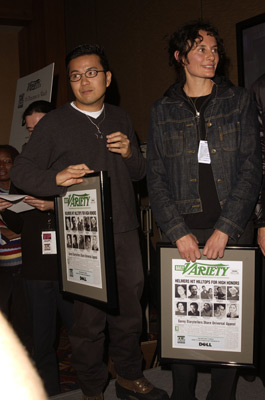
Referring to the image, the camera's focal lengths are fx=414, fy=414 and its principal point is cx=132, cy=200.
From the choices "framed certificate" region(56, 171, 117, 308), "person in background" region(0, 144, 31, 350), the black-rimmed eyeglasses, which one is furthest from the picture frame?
"person in background" region(0, 144, 31, 350)

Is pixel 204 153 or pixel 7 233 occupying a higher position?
Answer: pixel 204 153

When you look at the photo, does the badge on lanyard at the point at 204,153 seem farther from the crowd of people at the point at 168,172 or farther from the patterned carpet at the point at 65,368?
the patterned carpet at the point at 65,368

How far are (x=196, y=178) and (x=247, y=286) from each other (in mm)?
502

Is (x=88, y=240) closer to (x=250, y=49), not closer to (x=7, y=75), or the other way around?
(x=250, y=49)

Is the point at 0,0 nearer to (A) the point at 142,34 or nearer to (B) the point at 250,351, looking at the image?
(A) the point at 142,34

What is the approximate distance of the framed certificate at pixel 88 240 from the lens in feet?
5.78

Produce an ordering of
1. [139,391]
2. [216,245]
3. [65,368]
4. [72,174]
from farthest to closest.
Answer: [65,368]
[139,391]
[72,174]
[216,245]

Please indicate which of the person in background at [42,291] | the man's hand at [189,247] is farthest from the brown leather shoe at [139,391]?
the man's hand at [189,247]

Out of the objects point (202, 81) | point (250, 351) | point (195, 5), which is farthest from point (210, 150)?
point (195, 5)

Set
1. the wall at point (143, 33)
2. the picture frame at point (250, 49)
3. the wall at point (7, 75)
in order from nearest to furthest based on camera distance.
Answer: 1. the picture frame at point (250, 49)
2. the wall at point (143, 33)
3. the wall at point (7, 75)

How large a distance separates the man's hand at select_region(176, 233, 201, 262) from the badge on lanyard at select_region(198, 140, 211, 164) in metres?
0.32

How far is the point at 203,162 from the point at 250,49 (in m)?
1.28

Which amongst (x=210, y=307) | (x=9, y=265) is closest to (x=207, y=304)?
(x=210, y=307)

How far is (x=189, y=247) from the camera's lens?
174 centimetres
